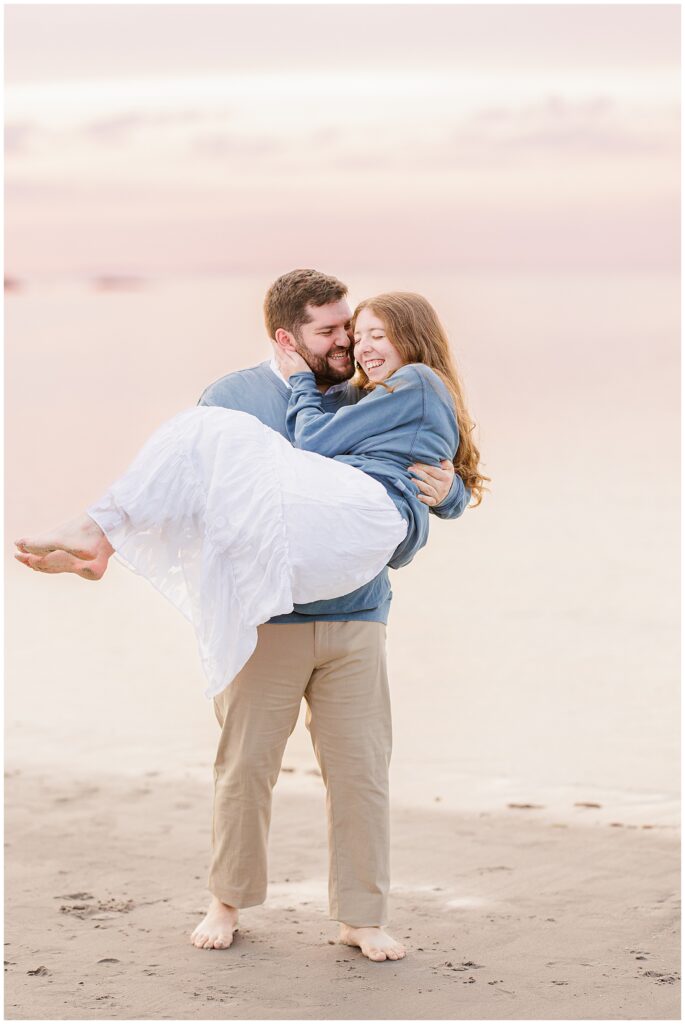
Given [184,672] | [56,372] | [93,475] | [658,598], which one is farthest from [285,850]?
[56,372]

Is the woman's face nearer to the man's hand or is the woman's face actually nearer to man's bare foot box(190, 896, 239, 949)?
the man's hand

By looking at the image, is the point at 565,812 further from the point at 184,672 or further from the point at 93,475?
the point at 93,475

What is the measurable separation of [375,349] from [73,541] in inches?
38.6

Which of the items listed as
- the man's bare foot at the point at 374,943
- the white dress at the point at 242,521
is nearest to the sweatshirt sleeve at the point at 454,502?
the white dress at the point at 242,521

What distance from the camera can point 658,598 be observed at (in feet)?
27.8

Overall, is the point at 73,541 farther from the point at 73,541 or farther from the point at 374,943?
the point at 374,943

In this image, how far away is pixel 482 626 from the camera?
795 centimetres

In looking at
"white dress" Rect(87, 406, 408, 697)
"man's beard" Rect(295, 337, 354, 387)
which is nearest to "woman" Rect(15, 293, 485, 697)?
"white dress" Rect(87, 406, 408, 697)

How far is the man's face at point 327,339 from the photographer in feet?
12.4

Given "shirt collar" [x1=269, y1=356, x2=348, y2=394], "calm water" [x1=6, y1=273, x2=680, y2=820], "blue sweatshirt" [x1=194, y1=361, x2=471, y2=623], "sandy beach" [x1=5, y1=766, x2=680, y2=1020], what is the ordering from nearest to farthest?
"sandy beach" [x1=5, y1=766, x2=680, y2=1020] → "blue sweatshirt" [x1=194, y1=361, x2=471, y2=623] → "shirt collar" [x1=269, y1=356, x2=348, y2=394] → "calm water" [x1=6, y1=273, x2=680, y2=820]

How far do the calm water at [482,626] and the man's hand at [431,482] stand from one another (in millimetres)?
317

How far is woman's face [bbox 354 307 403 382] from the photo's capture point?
370 cm

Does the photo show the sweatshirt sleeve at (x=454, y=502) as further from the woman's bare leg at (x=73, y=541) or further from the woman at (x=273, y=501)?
the woman's bare leg at (x=73, y=541)

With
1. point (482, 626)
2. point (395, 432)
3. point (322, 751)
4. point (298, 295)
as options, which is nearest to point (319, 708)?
point (322, 751)
